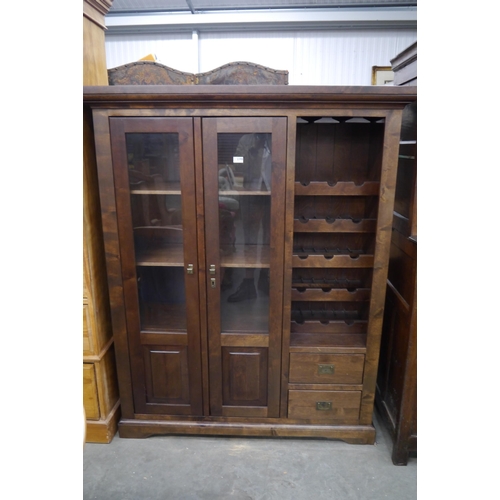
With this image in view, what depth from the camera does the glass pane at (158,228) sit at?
1.60 metres

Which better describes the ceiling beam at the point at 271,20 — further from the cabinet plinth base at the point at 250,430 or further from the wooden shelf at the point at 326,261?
the cabinet plinth base at the point at 250,430

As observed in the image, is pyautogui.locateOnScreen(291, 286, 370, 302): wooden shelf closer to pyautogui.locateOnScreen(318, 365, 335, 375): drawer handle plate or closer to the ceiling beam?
pyautogui.locateOnScreen(318, 365, 335, 375): drawer handle plate

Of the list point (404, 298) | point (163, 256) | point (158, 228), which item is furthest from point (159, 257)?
point (404, 298)

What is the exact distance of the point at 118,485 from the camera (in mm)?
1618

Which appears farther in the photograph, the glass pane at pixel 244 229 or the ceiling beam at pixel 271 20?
the ceiling beam at pixel 271 20

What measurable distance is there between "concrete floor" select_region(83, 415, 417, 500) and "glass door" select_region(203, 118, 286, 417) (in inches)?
8.1

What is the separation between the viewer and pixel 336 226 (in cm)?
171

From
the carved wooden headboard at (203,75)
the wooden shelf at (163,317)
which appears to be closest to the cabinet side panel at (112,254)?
the wooden shelf at (163,317)

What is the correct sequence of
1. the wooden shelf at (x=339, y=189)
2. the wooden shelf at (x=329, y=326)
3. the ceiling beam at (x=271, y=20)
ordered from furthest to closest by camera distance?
1. the ceiling beam at (x=271, y=20)
2. the wooden shelf at (x=329, y=326)
3. the wooden shelf at (x=339, y=189)

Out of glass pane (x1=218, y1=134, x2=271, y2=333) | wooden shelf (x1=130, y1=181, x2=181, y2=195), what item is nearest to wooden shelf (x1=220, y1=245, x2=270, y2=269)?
glass pane (x1=218, y1=134, x2=271, y2=333)

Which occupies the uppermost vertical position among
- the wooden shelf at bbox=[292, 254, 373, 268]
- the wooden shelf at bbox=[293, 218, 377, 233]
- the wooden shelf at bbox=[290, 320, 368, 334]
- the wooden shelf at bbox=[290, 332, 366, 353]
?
the wooden shelf at bbox=[293, 218, 377, 233]

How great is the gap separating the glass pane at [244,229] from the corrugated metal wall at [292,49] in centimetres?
186

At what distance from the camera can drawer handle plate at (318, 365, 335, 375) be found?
179cm

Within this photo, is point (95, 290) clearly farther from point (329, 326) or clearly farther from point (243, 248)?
point (329, 326)
